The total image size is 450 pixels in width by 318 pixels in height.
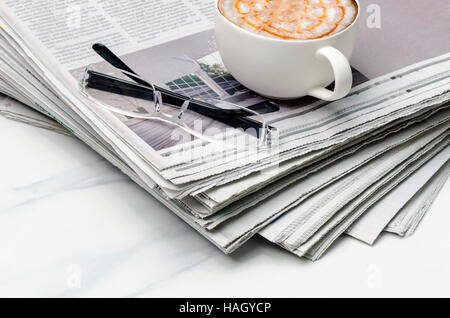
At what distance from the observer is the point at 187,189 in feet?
1.35

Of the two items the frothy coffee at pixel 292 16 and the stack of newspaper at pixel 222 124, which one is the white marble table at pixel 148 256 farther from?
the frothy coffee at pixel 292 16

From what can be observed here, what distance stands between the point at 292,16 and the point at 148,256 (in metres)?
0.22

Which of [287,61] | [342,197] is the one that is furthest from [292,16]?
[342,197]

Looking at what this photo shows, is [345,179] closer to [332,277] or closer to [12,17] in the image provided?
[332,277]

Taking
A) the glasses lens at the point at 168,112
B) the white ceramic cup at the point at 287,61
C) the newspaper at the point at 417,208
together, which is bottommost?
the newspaper at the point at 417,208

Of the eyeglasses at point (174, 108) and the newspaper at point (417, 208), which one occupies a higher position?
the eyeglasses at point (174, 108)

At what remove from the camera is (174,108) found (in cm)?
49

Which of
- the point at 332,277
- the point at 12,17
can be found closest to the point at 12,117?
the point at 12,17

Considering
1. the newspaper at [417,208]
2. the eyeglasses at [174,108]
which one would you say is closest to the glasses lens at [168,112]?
the eyeglasses at [174,108]

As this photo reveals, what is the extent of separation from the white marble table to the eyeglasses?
0.20 feet

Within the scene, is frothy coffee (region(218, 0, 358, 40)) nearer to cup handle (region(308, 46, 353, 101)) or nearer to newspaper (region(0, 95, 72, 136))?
cup handle (region(308, 46, 353, 101))

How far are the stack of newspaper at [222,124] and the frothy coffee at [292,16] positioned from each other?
62 mm

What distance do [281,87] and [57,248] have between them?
0.68 feet

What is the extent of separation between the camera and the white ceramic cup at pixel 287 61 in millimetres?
453
